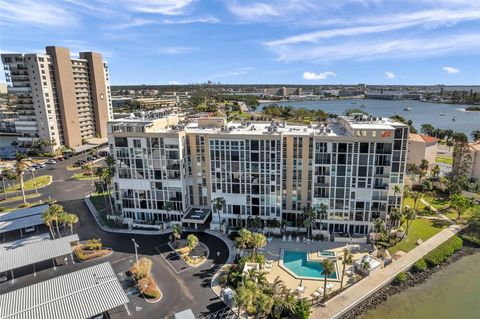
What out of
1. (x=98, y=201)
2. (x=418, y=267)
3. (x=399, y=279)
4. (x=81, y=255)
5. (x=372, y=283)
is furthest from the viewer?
(x=98, y=201)

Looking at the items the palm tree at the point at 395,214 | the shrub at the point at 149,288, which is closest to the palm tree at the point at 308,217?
the palm tree at the point at 395,214

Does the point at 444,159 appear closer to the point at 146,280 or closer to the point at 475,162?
the point at 475,162

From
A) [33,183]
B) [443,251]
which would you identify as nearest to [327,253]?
[443,251]

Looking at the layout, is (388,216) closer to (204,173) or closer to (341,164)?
(341,164)

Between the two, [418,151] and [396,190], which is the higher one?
[418,151]

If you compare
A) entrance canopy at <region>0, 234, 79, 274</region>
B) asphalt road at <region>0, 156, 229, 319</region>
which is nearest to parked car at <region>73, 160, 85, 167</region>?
asphalt road at <region>0, 156, 229, 319</region>
